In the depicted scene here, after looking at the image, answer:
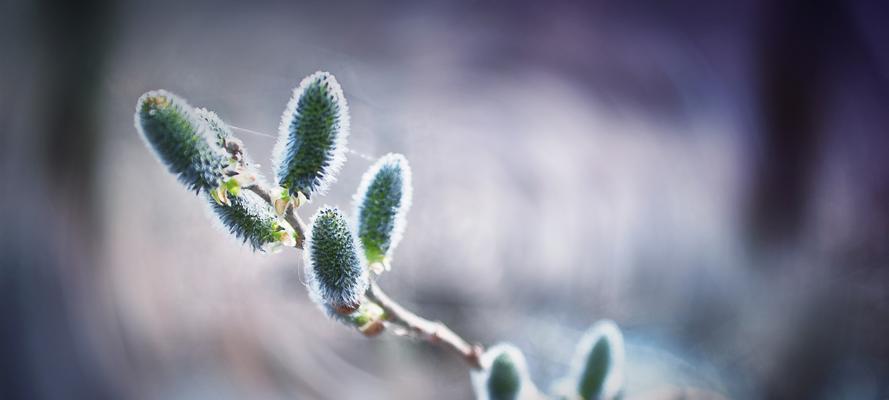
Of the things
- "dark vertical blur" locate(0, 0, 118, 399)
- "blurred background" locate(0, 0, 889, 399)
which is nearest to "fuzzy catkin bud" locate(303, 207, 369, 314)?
"blurred background" locate(0, 0, 889, 399)

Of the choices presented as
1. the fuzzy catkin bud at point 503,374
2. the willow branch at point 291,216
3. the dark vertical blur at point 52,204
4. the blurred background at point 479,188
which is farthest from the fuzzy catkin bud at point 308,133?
the dark vertical blur at point 52,204

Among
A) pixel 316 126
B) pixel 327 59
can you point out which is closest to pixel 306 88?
pixel 316 126

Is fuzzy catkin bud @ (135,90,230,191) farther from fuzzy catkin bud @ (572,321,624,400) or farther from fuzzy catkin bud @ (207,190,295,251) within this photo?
fuzzy catkin bud @ (572,321,624,400)

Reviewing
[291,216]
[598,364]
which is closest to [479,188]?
[598,364]

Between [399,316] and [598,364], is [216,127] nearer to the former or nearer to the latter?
[399,316]

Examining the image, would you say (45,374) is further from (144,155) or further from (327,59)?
(327,59)
